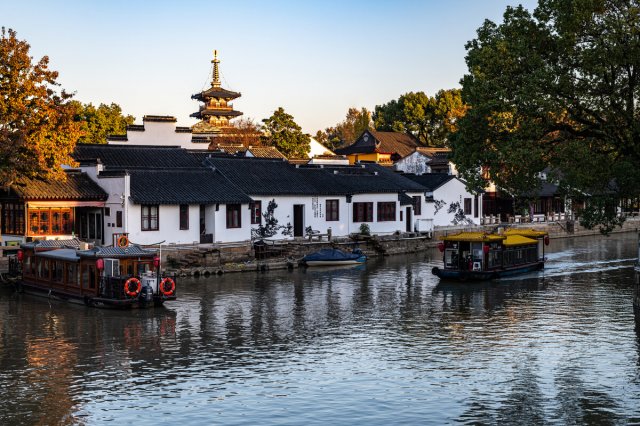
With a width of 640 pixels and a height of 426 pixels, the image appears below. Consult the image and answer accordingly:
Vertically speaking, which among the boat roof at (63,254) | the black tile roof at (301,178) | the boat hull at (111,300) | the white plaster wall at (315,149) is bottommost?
the boat hull at (111,300)

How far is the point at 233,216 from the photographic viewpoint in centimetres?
6250

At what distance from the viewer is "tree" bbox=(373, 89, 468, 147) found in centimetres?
14112

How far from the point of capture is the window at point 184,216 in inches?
2330

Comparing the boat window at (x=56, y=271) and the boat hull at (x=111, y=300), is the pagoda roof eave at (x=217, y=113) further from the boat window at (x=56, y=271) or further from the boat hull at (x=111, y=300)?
the boat hull at (x=111, y=300)

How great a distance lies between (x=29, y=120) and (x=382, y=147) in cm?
8148

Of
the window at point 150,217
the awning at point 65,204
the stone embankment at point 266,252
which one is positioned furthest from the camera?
the window at point 150,217

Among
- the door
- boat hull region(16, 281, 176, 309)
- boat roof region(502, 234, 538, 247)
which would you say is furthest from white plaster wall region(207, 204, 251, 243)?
boat roof region(502, 234, 538, 247)

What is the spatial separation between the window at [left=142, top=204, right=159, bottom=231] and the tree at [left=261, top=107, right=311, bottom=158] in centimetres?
5236

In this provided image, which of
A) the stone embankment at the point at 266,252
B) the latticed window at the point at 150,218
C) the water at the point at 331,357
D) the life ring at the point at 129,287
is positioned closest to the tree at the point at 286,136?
the stone embankment at the point at 266,252

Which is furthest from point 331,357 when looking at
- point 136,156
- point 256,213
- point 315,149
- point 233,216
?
point 315,149

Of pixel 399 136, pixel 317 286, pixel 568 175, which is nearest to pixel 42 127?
pixel 317 286

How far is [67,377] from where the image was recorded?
2767 cm

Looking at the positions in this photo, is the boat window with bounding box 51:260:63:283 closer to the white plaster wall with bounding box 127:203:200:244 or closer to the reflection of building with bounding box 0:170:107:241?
the reflection of building with bounding box 0:170:107:241

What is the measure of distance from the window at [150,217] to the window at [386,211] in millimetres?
23895
